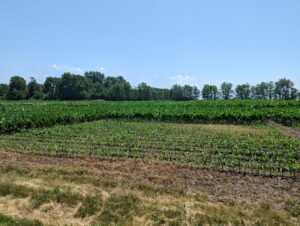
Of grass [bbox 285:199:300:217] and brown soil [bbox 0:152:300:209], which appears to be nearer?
grass [bbox 285:199:300:217]

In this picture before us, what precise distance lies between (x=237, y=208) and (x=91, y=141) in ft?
34.1

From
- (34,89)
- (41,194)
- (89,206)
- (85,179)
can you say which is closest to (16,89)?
(34,89)

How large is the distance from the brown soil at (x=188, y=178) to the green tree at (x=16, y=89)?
8928 cm

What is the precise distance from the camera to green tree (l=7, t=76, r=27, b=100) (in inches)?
3684

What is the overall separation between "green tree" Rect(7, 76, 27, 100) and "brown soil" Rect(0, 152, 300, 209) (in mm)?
89277

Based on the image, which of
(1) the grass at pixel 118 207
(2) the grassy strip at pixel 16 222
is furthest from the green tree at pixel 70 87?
(2) the grassy strip at pixel 16 222

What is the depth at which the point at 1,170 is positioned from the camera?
966cm

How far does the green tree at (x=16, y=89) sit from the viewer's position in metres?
93.6

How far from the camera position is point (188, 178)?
9.34 m

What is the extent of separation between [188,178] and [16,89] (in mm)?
96238

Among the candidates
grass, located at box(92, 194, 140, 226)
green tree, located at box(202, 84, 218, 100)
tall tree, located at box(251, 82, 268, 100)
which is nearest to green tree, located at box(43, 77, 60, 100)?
green tree, located at box(202, 84, 218, 100)

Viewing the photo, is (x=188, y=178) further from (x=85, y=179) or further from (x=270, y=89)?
(x=270, y=89)

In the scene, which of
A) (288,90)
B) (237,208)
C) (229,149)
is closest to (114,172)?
(237,208)

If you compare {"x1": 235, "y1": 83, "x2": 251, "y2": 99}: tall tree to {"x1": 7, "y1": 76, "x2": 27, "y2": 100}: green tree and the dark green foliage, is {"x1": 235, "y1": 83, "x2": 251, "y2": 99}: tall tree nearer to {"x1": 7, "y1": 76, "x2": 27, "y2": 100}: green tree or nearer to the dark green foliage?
the dark green foliage
